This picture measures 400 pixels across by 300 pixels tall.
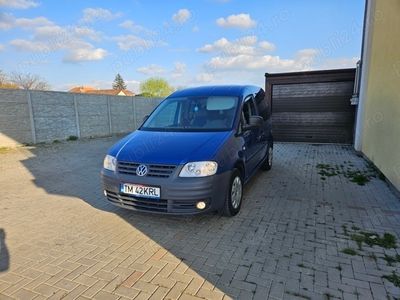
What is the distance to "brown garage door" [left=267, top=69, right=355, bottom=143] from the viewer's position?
1012 cm

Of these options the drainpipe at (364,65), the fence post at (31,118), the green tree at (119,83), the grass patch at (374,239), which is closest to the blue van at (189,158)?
the grass patch at (374,239)

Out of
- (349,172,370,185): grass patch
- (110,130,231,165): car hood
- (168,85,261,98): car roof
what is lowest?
(349,172,370,185): grass patch

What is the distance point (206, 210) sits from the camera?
3.33 meters

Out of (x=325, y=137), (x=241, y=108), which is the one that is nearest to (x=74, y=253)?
(x=241, y=108)

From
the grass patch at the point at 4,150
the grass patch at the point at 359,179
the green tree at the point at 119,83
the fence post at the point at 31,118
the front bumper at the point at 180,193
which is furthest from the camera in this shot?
the green tree at the point at 119,83

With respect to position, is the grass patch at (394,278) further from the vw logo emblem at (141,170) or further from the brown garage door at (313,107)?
the brown garage door at (313,107)

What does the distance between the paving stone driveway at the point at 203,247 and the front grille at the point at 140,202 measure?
317mm

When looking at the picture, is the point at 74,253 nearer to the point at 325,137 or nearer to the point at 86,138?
the point at 325,137

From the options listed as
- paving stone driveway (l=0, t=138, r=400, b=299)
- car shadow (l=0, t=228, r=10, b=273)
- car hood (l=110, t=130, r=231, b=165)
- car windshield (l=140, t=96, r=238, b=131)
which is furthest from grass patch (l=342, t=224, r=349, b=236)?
car shadow (l=0, t=228, r=10, b=273)

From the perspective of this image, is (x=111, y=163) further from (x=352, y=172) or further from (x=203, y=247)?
(x=352, y=172)

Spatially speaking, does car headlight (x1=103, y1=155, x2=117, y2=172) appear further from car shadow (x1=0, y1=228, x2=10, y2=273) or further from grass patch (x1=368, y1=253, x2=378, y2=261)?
grass patch (x1=368, y1=253, x2=378, y2=261)

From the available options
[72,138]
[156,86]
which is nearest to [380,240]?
[72,138]

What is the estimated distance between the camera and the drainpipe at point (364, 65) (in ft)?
26.4

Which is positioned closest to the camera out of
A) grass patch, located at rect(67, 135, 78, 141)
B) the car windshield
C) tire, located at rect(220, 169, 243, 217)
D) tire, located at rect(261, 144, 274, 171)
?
tire, located at rect(220, 169, 243, 217)
